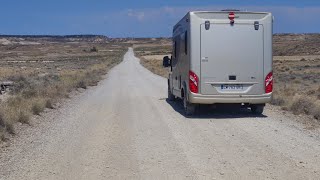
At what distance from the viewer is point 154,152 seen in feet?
30.2

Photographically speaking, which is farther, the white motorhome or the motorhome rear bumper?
the motorhome rear bumper

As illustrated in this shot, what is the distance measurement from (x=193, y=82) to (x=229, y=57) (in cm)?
119

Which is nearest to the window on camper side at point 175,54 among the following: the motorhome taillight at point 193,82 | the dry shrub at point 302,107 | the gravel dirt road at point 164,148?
the gravel dirt road at point 164,148

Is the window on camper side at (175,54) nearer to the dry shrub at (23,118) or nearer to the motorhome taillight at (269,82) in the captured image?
the motorhome taillight at (269,82)

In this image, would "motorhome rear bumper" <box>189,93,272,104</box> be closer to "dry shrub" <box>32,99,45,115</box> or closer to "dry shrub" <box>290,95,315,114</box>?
"dry shrub" <box>290,95,315,114</box>

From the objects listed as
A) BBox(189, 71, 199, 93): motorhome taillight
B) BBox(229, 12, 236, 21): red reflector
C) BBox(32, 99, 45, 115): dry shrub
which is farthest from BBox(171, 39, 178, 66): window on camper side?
BBox(32, 99, 45, 115): dry shrub

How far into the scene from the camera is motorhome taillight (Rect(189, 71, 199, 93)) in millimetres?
13941

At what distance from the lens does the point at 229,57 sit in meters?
13.9

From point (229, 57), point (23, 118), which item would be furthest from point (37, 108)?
point (229, 57)

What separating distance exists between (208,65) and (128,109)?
401cm

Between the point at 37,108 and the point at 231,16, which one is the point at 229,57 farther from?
the point at 37,108

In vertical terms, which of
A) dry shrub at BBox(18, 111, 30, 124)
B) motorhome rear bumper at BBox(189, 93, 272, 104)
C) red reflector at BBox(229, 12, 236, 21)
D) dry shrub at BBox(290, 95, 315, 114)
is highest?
red reflector at BBox(229, 12, 236, 21)

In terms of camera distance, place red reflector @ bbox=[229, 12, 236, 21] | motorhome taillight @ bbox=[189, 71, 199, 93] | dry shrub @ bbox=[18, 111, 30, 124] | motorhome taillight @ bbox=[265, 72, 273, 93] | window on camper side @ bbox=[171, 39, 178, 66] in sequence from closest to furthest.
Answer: dry shrub @ bbox=[18, 111, 30, 124], red reflector @ bbox=[229, 12, 236, 21], motorhome taillight @ bbox=[189, 71, 199, 93], motorhome taillight @ bbox=[265, 72, 273, 93], window on camper side @ bbox=[171, 39, 178, 66]

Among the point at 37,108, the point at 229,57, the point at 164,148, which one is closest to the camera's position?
the point at 164,148
